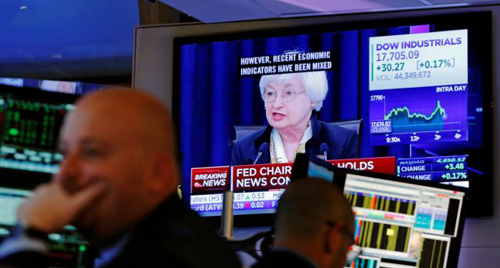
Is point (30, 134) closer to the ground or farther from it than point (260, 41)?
closer to the ground

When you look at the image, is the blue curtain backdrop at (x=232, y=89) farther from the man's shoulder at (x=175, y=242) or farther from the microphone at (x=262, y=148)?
the man's shoulder at (x=175, y=242)

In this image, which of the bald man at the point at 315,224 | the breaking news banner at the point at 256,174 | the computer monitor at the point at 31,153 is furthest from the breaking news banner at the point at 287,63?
the computer monitor at the point at 31,153

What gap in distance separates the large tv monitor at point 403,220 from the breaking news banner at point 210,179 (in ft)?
6.61

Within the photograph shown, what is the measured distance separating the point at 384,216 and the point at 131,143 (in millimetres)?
2127

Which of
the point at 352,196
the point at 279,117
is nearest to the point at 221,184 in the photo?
the point at 279,117

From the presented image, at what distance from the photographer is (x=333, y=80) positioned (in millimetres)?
5391

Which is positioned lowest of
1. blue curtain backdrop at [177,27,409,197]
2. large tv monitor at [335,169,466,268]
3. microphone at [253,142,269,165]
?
large tv monitor at [335,169,466,268]

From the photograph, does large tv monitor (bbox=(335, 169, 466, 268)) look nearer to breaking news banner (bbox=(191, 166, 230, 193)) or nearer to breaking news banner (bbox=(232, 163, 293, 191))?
breaking news banner (bbox=(232, 163, 293, 191))

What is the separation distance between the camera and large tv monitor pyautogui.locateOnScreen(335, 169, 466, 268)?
3504 millimetres

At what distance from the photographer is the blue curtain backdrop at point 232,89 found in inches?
211

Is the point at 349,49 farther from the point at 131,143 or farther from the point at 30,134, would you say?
the point at 131,143

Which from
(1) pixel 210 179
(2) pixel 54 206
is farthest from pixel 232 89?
(2) pixel 54 206

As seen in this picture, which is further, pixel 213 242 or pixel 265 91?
pixel 265 91

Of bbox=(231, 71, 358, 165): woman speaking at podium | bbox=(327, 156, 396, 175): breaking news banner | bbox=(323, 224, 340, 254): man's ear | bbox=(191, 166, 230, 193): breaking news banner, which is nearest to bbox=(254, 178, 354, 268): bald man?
bbox=(323, 224, 340, 254): man's ear
